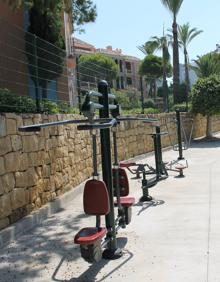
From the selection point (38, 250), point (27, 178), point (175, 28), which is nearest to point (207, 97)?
point (175, 28)

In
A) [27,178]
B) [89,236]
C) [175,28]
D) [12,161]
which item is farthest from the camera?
[175,28]

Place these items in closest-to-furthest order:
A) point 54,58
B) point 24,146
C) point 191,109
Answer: point 24,146 → point 54,58 → point 191,109

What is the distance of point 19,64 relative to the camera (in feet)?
38.0

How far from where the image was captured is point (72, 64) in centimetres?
1149

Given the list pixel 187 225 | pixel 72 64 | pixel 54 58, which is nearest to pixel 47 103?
pixel 54 58

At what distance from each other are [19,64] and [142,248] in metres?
6.99

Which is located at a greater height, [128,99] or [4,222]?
[128,99]

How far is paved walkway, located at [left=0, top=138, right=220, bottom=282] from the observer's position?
480 centimetres

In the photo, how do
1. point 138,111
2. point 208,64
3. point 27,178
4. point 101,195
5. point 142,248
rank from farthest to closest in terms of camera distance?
point 208,64 < point 138,111 < point 27,178 < point 142,248 < point 101,195

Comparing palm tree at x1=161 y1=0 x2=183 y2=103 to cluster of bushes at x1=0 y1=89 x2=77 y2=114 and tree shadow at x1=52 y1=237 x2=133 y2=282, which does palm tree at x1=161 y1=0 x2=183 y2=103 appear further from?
tree shadow at x1=52 y1=237 x2=133 y2=282

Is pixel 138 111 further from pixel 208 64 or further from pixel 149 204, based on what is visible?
pixel 208 64

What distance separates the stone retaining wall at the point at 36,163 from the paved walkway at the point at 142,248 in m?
0.36

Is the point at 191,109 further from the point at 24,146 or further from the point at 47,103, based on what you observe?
the point at 24,146

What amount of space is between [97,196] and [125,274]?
2.44 ft
